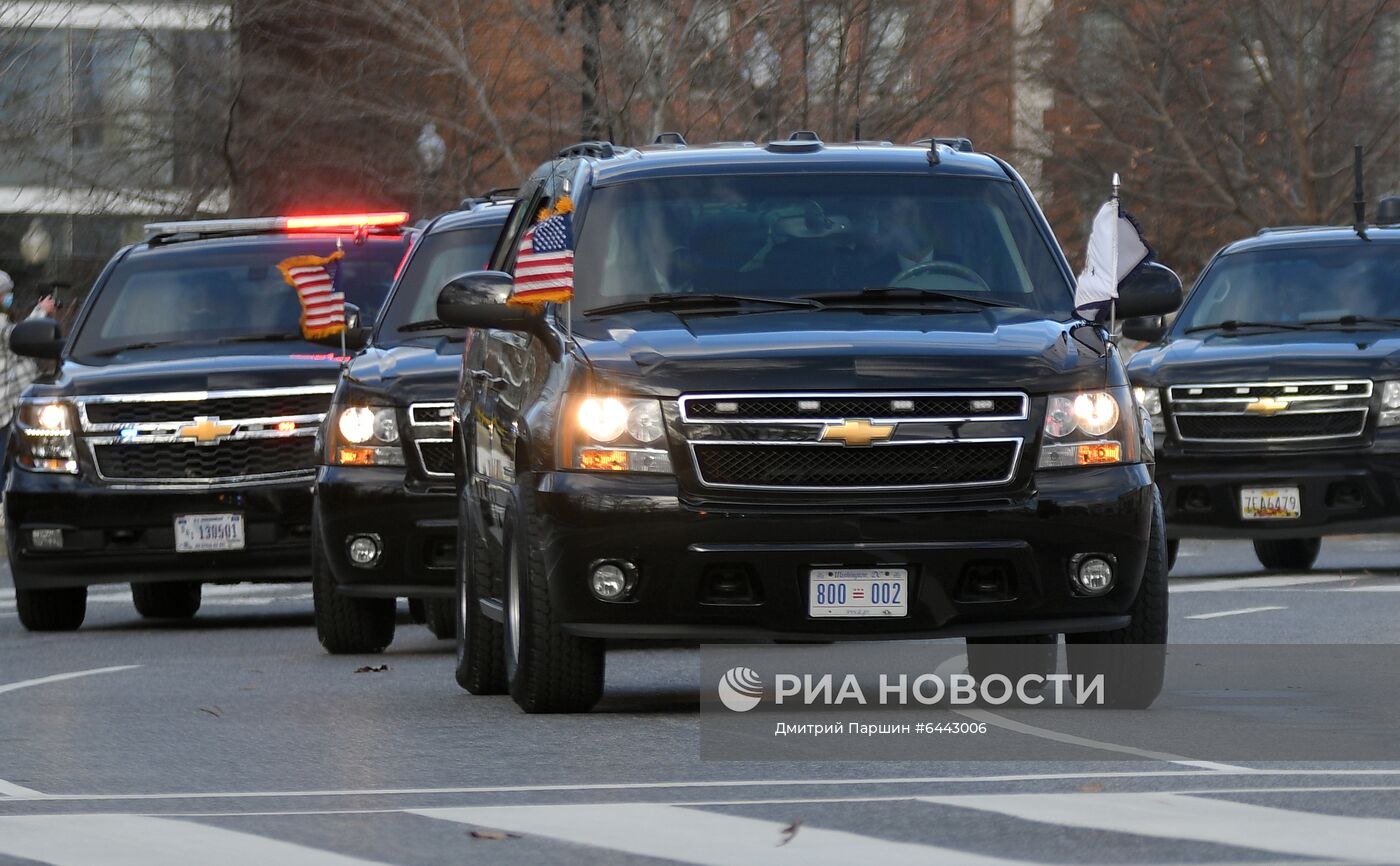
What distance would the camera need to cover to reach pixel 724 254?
1158 centimetres

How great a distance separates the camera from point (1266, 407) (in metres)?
19.0

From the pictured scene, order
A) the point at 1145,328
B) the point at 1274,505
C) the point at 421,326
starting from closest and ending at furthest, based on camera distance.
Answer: the point at 421,326 < the point at 1145,328 < the point at 1274,505

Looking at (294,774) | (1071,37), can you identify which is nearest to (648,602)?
(294,774)

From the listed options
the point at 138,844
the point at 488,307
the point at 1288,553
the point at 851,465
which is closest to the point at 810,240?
the point at 488,307

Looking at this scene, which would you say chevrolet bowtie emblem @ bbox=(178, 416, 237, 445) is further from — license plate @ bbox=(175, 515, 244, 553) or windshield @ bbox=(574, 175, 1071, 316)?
windshield @ bbox=(574, 175, 1071, 316)

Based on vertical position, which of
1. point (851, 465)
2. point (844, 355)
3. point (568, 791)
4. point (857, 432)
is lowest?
point (568, 791)

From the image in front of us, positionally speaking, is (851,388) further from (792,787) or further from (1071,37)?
(1071,37)

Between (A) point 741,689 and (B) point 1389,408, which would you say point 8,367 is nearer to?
(B) point 1389,408

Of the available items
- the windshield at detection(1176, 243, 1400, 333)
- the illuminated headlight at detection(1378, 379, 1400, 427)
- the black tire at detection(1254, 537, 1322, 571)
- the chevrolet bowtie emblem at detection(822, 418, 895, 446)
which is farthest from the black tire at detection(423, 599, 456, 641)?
the black tire at detection(1254, 537, 1322, 571)

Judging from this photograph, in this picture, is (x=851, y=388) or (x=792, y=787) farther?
(x=851, y=388)

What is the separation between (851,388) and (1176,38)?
25170 mm

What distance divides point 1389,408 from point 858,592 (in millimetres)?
9218

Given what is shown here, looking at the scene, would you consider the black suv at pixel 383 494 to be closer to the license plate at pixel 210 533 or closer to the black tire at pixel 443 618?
the black tire at pixel 443 618

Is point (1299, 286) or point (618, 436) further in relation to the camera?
point (1299, 286)
